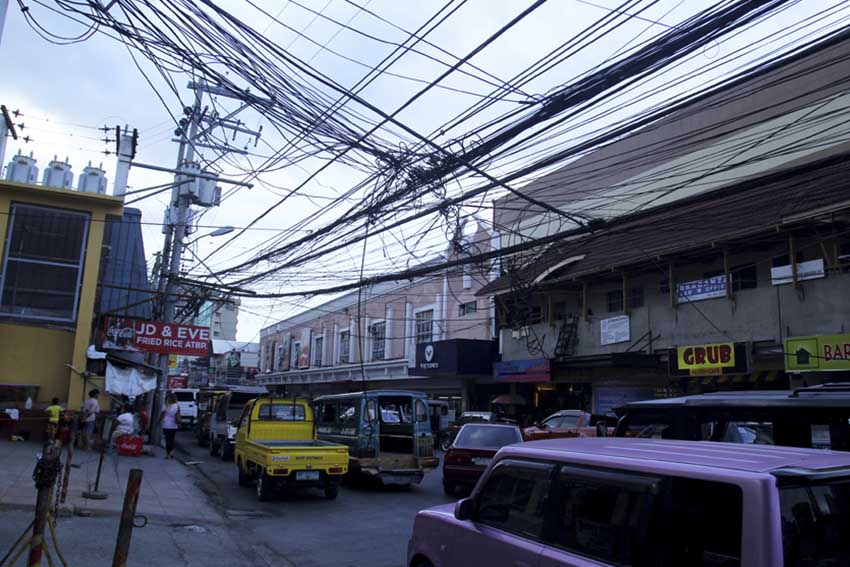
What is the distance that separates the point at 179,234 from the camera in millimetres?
20062

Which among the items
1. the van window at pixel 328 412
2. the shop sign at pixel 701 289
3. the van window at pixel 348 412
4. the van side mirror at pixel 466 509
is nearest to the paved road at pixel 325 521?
the van window at pixel 348 412

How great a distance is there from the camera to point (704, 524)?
10.2ft

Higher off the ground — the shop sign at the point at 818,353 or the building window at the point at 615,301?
the building window at the point at 615,301

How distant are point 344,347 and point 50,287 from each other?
26.0 metres

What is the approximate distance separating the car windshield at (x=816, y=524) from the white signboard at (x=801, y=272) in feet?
51.0

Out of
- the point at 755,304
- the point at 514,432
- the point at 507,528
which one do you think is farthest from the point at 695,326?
the point at 507,528

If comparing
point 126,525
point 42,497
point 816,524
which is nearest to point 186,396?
point 42,497

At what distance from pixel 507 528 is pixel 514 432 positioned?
929cm

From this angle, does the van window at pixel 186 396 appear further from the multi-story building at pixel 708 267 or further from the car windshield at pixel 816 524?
the car windshield at pixel 816 524

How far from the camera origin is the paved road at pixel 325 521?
838cm

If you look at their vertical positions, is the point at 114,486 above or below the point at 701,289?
below

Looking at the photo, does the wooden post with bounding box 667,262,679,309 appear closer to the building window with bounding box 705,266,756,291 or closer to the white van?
the building window with bounding box 705,266,756,291

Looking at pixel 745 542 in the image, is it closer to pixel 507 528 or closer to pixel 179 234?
pixel 507 528

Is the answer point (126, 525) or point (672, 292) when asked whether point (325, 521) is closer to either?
point (126, 525)
